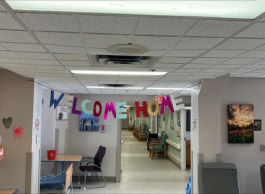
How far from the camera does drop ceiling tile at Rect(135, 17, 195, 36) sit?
1.64 meters

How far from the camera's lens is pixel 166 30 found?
6.01ft

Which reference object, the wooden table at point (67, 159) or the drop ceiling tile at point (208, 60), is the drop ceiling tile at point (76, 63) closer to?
the drop ceiling tile at point (208, 60)

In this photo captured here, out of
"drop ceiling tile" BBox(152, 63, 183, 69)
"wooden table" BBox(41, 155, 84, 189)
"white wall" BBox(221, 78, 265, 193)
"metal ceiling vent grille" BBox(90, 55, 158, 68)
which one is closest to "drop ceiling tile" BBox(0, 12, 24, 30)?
"metal ceiling vent grille" BBox(90, 55, 158, 68)

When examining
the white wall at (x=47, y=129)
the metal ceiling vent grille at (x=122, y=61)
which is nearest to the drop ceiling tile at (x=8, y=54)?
the metal ceiling vent grille at (x=122, y=61)

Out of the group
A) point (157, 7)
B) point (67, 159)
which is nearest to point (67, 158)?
point (67, 159)

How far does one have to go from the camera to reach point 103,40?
209cm

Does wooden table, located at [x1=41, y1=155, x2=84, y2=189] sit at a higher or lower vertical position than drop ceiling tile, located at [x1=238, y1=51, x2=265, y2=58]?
lower

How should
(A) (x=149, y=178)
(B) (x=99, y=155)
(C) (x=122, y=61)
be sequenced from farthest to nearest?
1. (A) (x=149, y=178)
2. (B) (x=99, y=155)
3. (C) (x=122, y=61)

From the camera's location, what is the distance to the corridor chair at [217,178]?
14.5 ft

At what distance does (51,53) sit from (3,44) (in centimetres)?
45

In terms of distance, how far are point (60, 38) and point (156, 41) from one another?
2.46 ft

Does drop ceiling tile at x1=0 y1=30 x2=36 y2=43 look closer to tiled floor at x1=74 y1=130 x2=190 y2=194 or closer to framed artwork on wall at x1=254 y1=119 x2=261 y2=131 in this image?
framed artwork on wall at x1=254 y1=119 x2=261 y2=131

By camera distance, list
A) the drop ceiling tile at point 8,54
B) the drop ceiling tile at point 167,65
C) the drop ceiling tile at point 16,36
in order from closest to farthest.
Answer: the drop ceiling tile at point 16,36, the drop ceiling tile at point 8,54, the drop ceiling tile at point 167,65

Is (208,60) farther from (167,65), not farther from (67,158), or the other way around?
(67,158)
